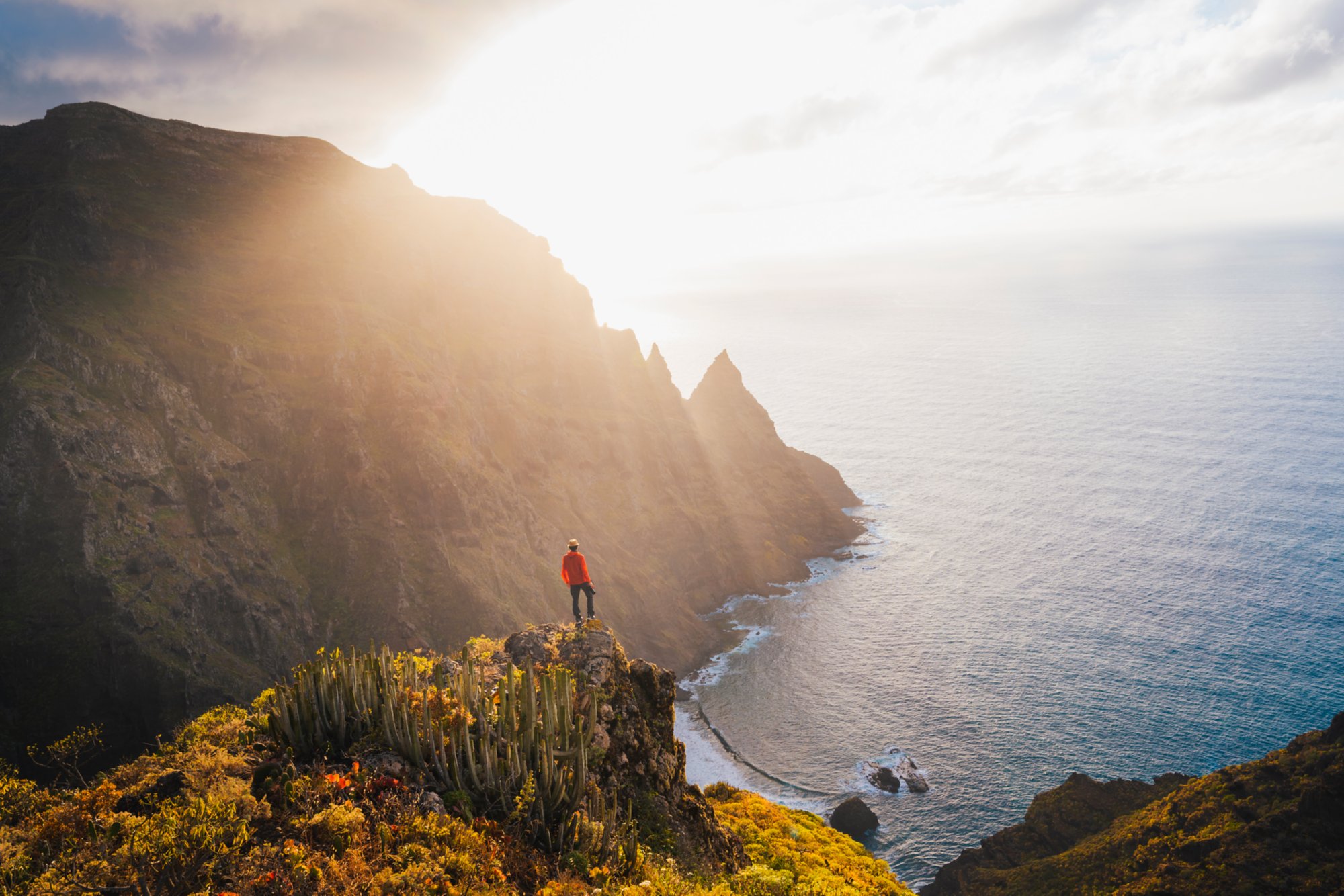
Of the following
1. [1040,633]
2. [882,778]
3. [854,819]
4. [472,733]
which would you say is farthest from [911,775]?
[472,733]

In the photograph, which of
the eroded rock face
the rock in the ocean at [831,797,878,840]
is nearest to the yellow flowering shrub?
the eroded rock face

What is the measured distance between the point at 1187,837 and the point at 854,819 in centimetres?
2362

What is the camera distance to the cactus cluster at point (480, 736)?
12664 mm

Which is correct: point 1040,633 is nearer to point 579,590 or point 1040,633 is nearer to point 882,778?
point 882,778

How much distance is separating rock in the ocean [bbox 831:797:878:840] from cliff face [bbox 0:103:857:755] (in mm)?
28923

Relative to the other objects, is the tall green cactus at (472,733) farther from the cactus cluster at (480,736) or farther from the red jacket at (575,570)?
the red jacket at (575,570)

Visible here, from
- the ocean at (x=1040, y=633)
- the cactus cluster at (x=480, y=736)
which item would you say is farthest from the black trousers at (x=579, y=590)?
the ocean at (x=1040, y=633)

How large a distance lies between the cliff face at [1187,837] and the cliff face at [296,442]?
41651 mm

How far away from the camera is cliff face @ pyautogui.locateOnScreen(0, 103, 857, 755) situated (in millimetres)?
54938

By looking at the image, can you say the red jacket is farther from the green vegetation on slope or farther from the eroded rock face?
the green vegetation on slope

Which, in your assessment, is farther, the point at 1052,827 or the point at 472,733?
the point at 1052,827

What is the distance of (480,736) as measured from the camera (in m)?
13.5

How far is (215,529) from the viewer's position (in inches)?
2496

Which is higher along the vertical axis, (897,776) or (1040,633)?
(1040,633)
